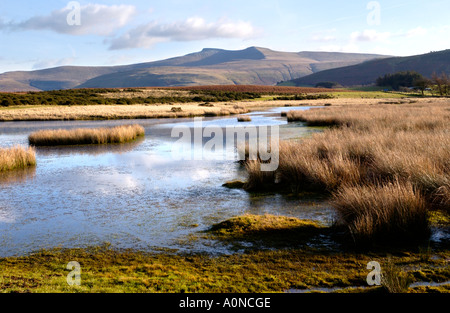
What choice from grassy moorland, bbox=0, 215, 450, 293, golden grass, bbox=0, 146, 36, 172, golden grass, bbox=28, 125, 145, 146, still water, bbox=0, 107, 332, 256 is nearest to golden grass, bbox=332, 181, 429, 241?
grassy moorland, bbox=0, 215, 450, 293

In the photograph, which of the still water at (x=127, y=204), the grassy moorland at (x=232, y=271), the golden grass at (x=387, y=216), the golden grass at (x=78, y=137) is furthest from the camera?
the golden grass at (x=78, y=137)

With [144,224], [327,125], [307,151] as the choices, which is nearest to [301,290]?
[144,224]

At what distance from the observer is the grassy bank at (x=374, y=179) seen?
7.91 meters

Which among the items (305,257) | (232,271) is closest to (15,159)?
(232,271)

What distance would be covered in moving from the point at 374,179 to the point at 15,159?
14.5 meters

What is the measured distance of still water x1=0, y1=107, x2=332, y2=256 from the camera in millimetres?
8438

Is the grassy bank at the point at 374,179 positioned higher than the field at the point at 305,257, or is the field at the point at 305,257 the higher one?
the grassy bank at the point at 374,179

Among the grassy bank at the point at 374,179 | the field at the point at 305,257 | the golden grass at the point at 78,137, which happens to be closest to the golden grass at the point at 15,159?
the golden grass at the point at 78,137

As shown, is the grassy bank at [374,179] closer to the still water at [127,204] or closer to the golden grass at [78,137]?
the still water at [127,204]

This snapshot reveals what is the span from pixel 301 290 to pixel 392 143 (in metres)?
10.9

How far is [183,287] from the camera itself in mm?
5926

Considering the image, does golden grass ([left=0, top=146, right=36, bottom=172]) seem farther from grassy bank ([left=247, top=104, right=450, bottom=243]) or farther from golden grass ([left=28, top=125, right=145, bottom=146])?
grassy bank ([left=247, top=104, right=450, bottom=243])

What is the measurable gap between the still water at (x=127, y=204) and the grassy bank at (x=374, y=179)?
118 cm
